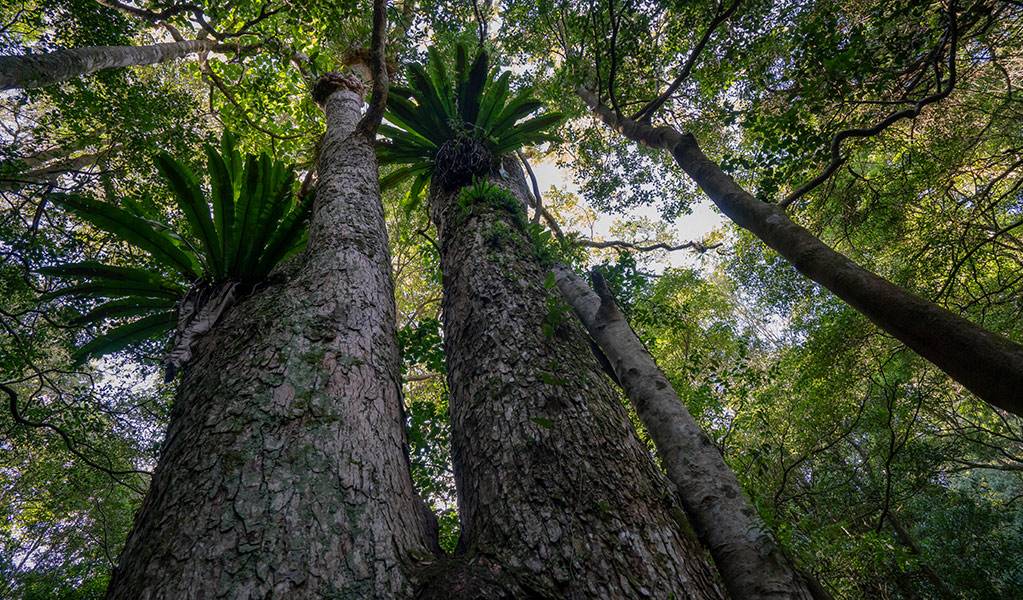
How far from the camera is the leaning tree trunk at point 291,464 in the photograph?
772 millimetres

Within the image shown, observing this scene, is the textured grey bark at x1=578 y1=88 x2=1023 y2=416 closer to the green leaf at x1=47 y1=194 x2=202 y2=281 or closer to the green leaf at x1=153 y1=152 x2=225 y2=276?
the green leaf at x1=153 y1=152 x2=225 y2=276

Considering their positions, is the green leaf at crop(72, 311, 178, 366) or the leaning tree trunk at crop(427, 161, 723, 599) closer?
the leaning tree trunk at crop(427, 161, 723, 599)

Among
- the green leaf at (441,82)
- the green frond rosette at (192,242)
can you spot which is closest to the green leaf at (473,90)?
the green leaf at (441,82)

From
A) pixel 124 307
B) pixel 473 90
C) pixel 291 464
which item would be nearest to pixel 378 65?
pixel 473 90

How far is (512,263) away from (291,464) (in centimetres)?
129

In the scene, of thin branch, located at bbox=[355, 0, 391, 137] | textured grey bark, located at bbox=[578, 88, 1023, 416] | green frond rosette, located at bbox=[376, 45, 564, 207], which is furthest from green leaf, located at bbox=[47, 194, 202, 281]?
textured grey bark, located at bbox=[578, 88, 1023, 416]

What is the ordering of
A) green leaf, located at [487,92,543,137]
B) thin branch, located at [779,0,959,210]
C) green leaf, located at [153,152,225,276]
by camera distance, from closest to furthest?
thin branch, located at [779,0,959,210] < green leaf, located at [153,152,225,276] < green leaf, located at [487,92,543,137]

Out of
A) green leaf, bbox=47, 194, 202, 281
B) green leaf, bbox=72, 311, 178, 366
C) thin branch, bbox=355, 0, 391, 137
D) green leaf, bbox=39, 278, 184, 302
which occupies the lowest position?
green leaf, bbox=72, 311, 178, 366

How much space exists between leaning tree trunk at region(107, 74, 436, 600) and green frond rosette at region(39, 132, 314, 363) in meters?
0.75

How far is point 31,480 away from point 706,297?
10905mm

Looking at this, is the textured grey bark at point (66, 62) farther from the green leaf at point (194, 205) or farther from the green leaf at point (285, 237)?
the green leaf at point (285, 237)

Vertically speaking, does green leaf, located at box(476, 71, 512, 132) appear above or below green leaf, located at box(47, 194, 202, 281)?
above

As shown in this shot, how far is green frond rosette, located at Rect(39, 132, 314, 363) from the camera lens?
2127 millimetres

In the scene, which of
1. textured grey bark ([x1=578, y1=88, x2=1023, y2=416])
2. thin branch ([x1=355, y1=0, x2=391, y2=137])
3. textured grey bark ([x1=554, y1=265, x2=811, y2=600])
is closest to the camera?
textured grey bark ([x1=554, y1=265, x2=811, y2=600])
